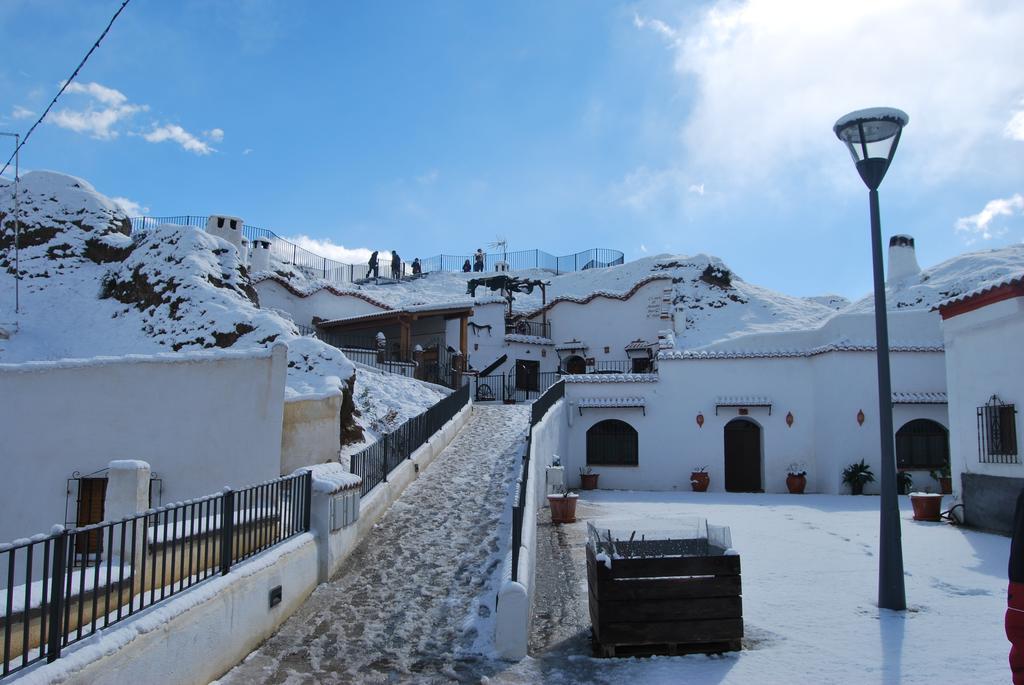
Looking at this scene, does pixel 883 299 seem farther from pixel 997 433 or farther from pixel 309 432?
pixel 309 432

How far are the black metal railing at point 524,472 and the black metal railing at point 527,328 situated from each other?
1245 centimetres

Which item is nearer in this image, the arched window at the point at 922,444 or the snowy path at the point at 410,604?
the snowy path at the point at 410,604

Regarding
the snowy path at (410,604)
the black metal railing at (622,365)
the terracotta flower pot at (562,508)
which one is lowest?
the snowy path at (410,604)

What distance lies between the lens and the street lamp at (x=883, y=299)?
8.01 m

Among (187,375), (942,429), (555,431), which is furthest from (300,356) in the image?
(942,429)

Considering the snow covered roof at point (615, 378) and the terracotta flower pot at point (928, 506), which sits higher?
the snow covered roof at point (615, 378)

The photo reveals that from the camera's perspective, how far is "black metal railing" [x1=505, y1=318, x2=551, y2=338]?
3367cm

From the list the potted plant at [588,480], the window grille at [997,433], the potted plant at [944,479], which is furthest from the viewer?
the potted plant at [588,480]

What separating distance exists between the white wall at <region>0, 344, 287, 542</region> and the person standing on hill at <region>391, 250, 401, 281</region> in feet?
116

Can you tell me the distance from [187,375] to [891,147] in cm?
1218

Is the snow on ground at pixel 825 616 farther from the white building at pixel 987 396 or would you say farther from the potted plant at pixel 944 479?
the potted plant at pixel 944 479

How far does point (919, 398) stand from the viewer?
19625 millimetres

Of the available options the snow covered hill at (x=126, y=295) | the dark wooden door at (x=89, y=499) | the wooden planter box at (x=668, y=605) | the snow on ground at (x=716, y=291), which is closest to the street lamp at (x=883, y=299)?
the wooden planter box at (x=668, y=605)

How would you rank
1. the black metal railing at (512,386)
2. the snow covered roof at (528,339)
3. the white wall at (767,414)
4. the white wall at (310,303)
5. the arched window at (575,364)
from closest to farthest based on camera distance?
1. the white wall at (767,414)
2. the black metal railing at (512,386)
3. the snow covered roof at (528,339)
4. the white wall at (310,303)
5. the arched window at (575,364)
